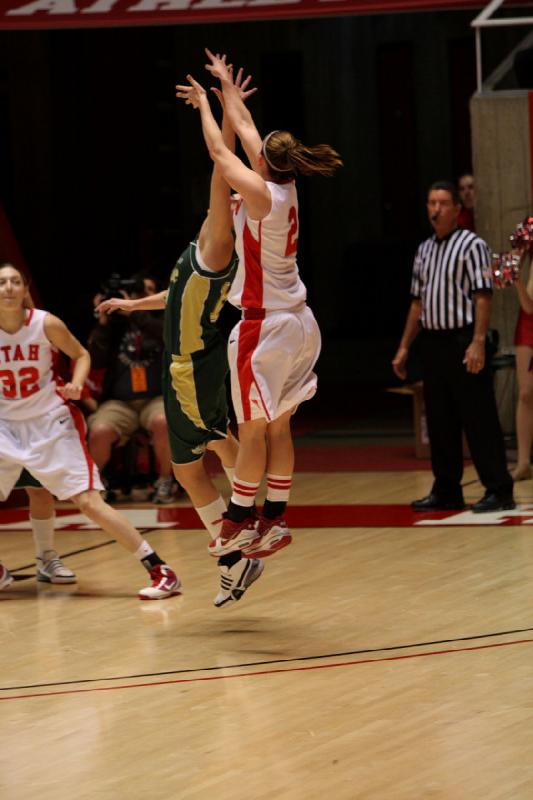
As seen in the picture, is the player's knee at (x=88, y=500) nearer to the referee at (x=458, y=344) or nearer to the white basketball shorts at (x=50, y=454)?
the white basketball shorts at (x=50, y=454)

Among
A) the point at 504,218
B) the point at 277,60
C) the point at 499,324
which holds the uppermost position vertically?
the point at 277,60

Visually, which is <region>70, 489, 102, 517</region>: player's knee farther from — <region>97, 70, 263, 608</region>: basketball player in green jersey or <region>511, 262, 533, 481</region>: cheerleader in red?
<region>511, 262, 533, 481</region>: cheerleader in red

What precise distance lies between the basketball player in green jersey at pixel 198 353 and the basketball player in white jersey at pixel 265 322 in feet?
0.78

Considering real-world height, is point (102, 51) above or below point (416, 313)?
above

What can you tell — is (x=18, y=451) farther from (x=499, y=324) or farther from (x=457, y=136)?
(x=457, y=136)

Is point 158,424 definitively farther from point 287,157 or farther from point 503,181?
point 287,157

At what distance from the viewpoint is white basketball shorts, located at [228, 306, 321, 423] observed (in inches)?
217

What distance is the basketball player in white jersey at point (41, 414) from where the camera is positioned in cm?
652

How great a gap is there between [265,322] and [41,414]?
1.52 meters

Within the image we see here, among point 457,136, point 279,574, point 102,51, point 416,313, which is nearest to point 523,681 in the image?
point 279,574

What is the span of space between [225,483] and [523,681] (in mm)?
4704

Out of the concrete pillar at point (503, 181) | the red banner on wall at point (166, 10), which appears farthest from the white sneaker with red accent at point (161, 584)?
the red banner on wall at point (166, 10)

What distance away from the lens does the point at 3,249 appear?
29.7ft

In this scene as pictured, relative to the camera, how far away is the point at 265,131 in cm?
1666
